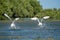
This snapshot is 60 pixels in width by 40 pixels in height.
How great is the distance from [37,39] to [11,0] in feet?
260

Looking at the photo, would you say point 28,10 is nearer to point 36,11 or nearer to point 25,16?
point 25,16

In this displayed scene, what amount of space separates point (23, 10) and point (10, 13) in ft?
28.8

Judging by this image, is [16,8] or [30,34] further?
[16,8]

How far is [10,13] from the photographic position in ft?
312

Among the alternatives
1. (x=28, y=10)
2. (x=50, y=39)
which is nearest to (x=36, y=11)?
(x=28, y=10)

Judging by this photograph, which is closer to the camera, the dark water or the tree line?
the dark water

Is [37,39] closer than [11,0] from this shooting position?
Yes

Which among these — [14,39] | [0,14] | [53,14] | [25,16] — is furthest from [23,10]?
[14,39]

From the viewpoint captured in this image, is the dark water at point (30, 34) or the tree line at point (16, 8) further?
the tree line at point (16, 8)

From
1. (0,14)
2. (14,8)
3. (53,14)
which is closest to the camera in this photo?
(0,14)

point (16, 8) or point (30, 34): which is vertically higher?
point (16, 8)

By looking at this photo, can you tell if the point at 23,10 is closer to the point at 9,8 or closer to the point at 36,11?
the point at 9,8

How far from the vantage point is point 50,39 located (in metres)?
27.6

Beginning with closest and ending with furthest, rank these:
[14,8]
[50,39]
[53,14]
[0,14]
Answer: [50,39]
[0,14]
[14,8]
[53,14]
